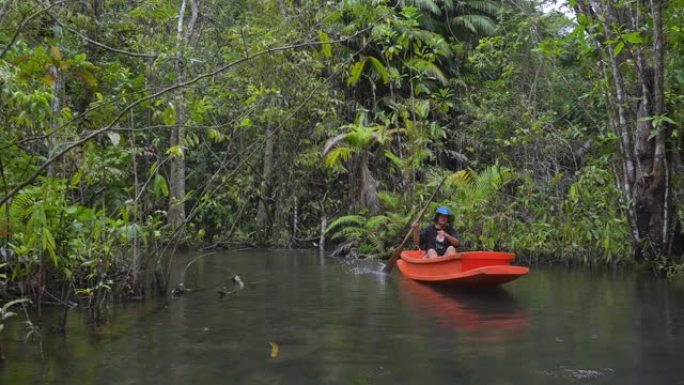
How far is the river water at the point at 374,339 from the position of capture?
5246mm

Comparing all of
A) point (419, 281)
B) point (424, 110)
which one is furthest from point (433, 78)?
point (419, 281)

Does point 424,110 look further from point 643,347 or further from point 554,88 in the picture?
point 643,347

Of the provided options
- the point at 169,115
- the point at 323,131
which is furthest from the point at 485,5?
the point at 169,115

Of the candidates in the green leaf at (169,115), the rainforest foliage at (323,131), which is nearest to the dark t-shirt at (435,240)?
the rainforest foliage at (323,131)

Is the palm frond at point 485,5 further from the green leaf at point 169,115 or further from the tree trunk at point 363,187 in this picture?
the green leaf at point 169,115

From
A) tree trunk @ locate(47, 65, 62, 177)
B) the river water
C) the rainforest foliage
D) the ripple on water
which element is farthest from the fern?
the ripple on water

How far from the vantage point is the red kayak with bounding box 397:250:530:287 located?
9.10 m

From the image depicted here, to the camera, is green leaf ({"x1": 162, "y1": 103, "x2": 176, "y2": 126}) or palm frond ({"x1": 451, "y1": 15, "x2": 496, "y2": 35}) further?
palm frond ({"x1": 451, "y1": 15, "x2": 496, "y2": 35})

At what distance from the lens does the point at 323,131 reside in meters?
18.0

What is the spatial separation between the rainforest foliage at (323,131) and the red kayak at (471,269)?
111 inches

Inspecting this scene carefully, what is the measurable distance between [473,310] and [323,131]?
33.9 feet

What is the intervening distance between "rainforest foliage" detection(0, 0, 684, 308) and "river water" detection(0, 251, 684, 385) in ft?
2.94

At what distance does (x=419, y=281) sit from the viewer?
10.9m

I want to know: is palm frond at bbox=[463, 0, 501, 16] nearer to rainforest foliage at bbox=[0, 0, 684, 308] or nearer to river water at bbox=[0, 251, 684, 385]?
rainforest foliage at bbox=[0, 0, 684, 308]
